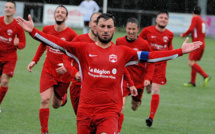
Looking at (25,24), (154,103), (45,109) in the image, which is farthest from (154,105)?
(25,24)

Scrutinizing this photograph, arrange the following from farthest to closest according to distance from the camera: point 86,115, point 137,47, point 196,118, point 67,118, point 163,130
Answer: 1. point 196,118
2. point 67,118
3. point 163,130
4. point 137,47
5. point 86,115

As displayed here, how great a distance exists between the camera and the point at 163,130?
9594 mm

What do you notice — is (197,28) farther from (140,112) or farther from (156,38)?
(156,38)

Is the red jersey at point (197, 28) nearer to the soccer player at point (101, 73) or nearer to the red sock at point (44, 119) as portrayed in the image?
the red sock at point (44, 119)

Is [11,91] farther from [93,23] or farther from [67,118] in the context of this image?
[93,23]

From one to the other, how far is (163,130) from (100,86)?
3.76 metres

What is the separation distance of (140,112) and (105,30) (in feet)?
18.6

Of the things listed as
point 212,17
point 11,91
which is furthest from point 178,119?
point 212,17

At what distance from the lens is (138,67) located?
9266 millimetres

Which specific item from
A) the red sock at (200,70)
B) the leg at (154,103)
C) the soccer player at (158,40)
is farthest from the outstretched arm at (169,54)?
the red sock at (200,70)

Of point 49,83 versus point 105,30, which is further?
point 49,83

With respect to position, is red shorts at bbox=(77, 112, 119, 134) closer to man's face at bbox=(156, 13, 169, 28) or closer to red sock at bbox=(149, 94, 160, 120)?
red sock at bbox=(149, 94, 160, 120)

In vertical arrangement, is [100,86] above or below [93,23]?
below

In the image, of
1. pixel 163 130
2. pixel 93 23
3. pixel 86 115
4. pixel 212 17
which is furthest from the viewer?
pixel 212 17
